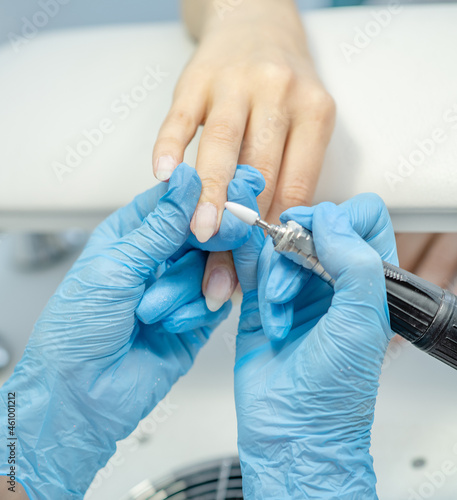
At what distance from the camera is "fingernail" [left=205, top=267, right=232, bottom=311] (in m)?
0.66

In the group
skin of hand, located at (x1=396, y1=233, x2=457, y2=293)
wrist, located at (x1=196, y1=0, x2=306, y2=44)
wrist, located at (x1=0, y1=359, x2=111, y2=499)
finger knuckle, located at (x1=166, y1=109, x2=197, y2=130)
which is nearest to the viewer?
wrist, located at (x1=0, y1=359, x2=111, y2=499)

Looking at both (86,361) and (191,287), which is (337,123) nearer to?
(191,287)

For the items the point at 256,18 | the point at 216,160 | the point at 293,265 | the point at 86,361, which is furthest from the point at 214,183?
the point at 256,18

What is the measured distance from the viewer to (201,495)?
2.74ft

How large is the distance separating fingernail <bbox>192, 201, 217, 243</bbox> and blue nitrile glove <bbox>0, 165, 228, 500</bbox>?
0.02 meters

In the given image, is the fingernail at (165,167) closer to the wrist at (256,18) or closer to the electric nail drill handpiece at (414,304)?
the electric nail drill handpiece at (414,304)

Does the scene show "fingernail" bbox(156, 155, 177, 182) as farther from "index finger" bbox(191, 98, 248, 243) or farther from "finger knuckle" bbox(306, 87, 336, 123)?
"finger knuckle" bbox(306, 87, 336, 123)

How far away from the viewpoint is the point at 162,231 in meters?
0.62

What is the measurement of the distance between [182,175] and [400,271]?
0.30 m

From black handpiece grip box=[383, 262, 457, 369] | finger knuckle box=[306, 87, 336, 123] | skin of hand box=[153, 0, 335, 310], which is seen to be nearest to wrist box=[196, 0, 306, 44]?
skin of hand box=[153, 0, 335, 310]

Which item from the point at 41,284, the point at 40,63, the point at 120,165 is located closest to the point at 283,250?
the point at 120,165

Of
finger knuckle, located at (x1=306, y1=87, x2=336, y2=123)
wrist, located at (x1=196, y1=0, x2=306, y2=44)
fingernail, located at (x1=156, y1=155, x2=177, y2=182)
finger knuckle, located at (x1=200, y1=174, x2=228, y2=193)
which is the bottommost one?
fingernail, located at (x1=156, y1=155, x2=177, y2=182)

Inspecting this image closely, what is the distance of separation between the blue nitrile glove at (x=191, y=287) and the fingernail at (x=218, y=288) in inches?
0.6

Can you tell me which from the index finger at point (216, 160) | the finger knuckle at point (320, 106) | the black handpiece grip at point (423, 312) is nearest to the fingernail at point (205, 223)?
the index finger at point (216, 160)
